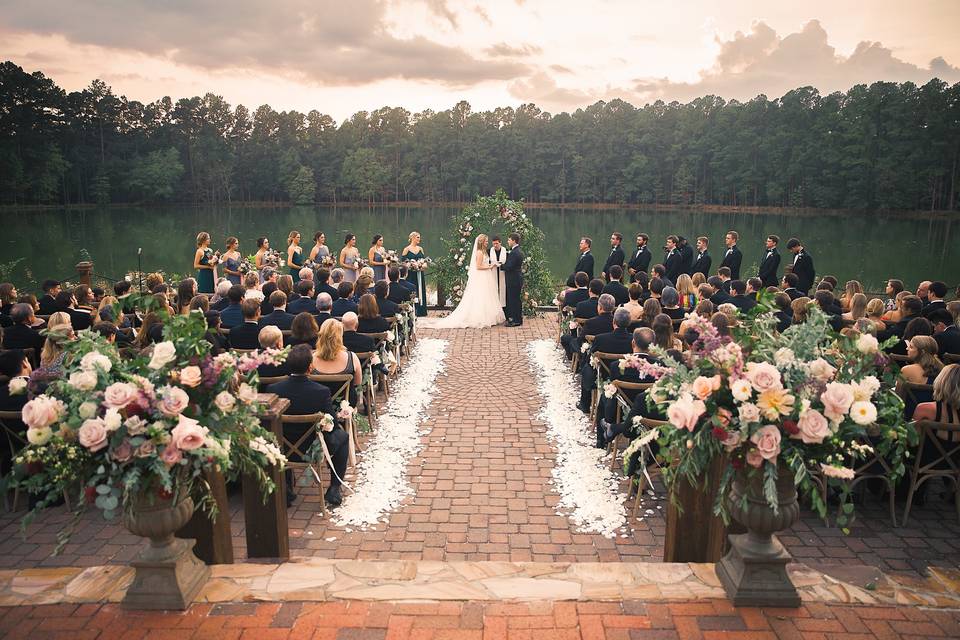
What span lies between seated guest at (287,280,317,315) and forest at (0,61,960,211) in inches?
2507

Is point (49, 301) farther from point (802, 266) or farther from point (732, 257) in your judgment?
point (802, 266)

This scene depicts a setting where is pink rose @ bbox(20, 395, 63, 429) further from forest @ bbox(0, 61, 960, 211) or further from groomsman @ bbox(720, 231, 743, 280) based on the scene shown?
forest @ bbox(0, 61, 960, 211)

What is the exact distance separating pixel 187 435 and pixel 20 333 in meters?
5.68

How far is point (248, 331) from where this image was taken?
7.39 metres

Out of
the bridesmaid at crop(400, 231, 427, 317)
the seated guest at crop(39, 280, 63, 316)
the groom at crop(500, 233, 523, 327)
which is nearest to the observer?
the seated guest at crop(39, 280, 63, 316)

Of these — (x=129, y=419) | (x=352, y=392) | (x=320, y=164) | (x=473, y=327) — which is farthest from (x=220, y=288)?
(x=320, y=164)

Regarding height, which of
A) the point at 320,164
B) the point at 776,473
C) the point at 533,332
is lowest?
the point at 533,332

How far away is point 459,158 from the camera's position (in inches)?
3487

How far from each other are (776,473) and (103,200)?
85234 mm

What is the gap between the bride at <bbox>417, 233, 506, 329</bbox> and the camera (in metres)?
13.6

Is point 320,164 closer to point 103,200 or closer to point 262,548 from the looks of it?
point 103,200

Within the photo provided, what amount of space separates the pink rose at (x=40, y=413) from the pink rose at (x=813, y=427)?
3.74m

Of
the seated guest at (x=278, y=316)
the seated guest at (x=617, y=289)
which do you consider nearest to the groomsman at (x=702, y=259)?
the seated guest at (x=617, y=289)

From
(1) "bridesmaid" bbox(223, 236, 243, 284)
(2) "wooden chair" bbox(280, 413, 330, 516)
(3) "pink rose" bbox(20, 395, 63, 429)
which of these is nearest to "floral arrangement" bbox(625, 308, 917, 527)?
(2) "wooden chair" bbox(280, 413, 330, 516)
